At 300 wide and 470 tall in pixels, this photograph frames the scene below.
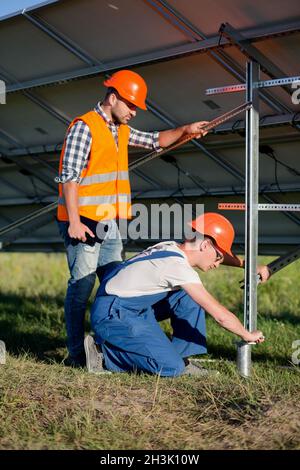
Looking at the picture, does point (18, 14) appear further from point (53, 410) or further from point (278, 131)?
point (53, 410)

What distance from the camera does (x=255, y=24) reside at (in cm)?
490

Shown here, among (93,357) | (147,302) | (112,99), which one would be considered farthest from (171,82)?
(93,357)

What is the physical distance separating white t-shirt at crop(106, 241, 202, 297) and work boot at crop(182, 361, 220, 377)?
0.55m

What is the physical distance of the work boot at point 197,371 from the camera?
4.68 m

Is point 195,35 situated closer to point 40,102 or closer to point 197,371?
point 40,102

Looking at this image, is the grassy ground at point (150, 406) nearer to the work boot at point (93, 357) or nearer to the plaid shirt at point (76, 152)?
the work boot at point (93, 357)

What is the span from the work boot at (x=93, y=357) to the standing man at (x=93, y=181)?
335 millimetres

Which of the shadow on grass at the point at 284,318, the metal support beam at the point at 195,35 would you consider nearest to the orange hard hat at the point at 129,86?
the metal support beam at the point at 195,35

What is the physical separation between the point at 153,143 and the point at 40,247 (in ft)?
10.5

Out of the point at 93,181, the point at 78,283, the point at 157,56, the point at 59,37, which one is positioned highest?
the point at 59,37

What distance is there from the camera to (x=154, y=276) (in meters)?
4.68

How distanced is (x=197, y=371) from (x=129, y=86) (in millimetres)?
1909

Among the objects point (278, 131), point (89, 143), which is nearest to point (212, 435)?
point (89, 143)

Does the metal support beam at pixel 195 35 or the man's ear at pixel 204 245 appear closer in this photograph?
the man's ear at pixel 204 245
